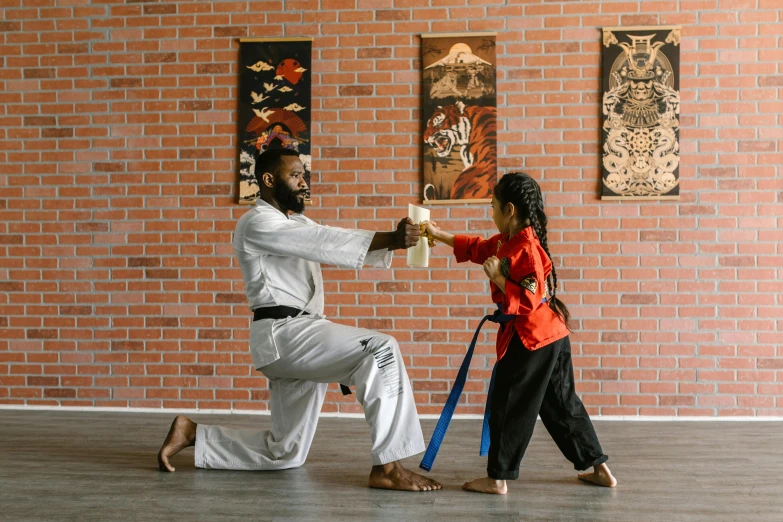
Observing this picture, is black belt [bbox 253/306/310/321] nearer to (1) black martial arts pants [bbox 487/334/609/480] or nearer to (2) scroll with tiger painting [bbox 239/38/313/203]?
(1) black martial arts pants [bbox 487/334/609/480]

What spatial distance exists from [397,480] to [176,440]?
91 centimetres

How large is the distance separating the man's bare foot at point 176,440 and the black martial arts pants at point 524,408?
1.19 meters

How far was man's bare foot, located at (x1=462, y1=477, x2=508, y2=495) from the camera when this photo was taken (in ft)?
8.10

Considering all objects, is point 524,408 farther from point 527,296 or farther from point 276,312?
point 276,312

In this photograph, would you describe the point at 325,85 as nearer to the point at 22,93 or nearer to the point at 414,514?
the point at 22,93

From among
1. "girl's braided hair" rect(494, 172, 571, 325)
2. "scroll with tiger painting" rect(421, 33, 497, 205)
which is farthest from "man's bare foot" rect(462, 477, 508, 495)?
"scroll with tiger painting" rect(421, 33, 497, 205)

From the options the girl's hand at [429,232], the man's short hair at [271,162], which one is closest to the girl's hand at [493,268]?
the girl's hand at [429,232]

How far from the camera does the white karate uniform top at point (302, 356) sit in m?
2.53

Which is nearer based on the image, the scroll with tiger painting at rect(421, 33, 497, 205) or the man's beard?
the man's beard

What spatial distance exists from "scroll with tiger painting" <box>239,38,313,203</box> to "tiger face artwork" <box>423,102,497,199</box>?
31.0 inches

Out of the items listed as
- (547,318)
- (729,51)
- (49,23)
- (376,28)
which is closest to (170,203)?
(49,23)

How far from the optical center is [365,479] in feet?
8.73

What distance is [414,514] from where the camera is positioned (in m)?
2.25

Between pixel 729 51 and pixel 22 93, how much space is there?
12.8ft
